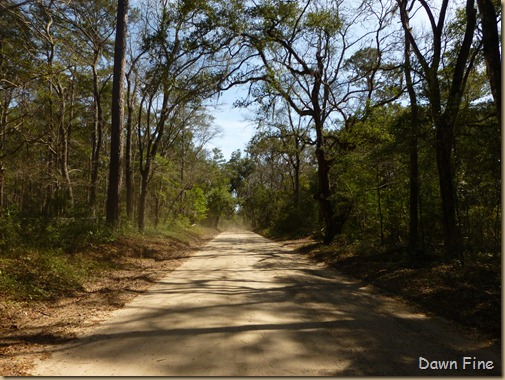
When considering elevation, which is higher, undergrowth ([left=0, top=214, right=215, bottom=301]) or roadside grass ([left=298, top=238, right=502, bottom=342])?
undergrowth ([left=0, top=214, right=215, bottom=301])

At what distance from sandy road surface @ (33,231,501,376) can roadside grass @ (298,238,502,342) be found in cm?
56

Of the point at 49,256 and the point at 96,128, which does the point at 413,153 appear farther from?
the point at 96,128

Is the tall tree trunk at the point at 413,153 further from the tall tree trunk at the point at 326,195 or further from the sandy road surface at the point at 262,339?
the tall tree trunk at the point at 326,195

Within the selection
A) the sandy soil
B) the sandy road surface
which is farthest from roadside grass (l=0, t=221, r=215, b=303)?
the sandy road surface

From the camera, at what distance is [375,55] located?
19.1 m

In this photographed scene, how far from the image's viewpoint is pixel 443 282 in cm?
820

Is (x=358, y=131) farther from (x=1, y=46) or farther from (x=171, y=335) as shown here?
(x=1, y=46)

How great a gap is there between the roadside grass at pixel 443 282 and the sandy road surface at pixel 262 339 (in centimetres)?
56

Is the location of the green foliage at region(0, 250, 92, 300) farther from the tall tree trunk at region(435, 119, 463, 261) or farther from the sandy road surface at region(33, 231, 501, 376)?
the tall tree trunk at region(435, 119, 463, 261)

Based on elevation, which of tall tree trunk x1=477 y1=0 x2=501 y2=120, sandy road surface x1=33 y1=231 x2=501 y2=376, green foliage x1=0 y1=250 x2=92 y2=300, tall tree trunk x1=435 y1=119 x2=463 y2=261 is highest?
tall tree trunk x1=477 y1=0 x2=501 y2=120

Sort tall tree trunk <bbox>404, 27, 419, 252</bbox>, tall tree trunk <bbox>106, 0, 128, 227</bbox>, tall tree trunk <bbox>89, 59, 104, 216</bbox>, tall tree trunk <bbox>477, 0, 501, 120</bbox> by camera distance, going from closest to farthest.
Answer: tall tree trunk <bbox>477, 0, 501, 120</bbox> < tall tree trunk <bbox>404, 27, 419, 252</bbox> < tall tree trunk <bbox>106, 0, 128, 227</bbox> < tall tree trunk <bbox>89, 59, 104, 216</bbox>

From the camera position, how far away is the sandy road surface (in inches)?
156

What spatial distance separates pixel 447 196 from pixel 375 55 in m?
11.2

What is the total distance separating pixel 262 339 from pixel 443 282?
5.40 meters
